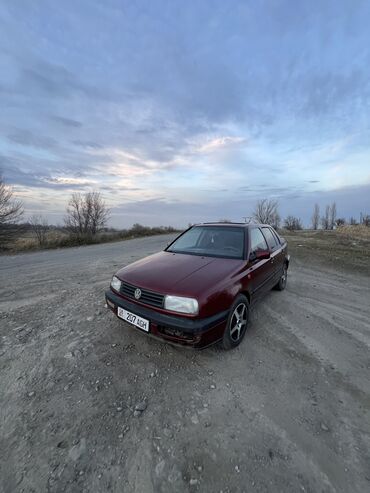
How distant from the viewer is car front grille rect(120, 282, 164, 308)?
99.3 inches

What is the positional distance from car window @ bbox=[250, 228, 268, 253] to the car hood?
0.61 m

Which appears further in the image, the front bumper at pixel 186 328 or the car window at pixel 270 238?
the car window at pixel 270 238

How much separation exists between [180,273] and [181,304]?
0.49 meters

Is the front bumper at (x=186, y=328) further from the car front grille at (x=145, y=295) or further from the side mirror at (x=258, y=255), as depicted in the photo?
the side mirror at (x=258, y=255)

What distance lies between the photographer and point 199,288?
248cm

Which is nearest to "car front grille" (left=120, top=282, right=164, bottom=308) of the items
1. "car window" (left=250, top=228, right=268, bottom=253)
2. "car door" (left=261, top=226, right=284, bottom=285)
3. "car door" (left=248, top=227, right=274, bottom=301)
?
"car door" (left=248, top=227, right=274, bottom=301)

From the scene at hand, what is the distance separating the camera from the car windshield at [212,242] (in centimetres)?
345

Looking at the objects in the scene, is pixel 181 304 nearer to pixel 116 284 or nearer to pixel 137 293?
pixel 137 293

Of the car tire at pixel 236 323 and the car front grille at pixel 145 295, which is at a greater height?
the car front grille at pixel 145 295

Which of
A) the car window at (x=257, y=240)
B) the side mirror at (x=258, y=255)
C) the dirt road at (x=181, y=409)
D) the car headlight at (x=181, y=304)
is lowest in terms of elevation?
the dirt road at (x=181, y=409)

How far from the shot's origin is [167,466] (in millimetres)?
1592

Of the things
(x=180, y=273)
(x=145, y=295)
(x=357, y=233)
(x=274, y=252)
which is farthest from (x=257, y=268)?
(x=357, y=233)

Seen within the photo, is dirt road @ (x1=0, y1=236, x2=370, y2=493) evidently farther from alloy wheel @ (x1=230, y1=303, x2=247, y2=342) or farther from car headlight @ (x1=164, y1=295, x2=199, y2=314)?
car headlight @ (x1=164, y1=295, x2=199, y2=314)

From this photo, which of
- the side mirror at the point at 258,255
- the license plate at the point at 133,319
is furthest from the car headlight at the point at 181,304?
the side mirror at the point at 258,255
